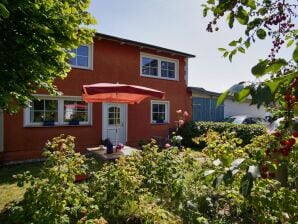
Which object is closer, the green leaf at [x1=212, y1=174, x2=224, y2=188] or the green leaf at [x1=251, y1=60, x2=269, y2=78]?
the green leaf at [x1=251, y1=60, x2=269, y2=78]

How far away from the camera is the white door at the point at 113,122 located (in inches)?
502

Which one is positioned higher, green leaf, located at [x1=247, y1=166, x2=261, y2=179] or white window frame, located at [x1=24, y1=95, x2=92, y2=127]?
white window frame, located at [x1=24, y1=95, x2=92, y2=127]

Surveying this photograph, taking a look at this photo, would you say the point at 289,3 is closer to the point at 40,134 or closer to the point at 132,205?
the point at 132,205

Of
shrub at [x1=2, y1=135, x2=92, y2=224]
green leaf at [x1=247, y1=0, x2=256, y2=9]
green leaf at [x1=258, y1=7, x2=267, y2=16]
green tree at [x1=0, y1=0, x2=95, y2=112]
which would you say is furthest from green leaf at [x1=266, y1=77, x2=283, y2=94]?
green tree at [x1=0, y1=0, x2=95, y2=112]

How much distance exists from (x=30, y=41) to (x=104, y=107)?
8504 millimetres

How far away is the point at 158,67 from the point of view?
14.8 m

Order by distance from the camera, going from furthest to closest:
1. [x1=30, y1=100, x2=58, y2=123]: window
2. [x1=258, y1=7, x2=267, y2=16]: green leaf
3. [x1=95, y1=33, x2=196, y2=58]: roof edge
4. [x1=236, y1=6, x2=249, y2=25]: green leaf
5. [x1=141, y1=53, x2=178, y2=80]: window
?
[x1=141, y1=53, x2=178, y2=80]: window < [x1=95, y1=33, x2=196, y2=58]: roof edge < [x1=30, y1=100, x2=58, y2=123]: window < [x1=258, y1=7, x2=267, y2=16]: green leaf < [x1=236, y1=6, x2=249, y2=25]: green leaf

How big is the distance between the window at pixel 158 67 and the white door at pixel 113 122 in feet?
7.65

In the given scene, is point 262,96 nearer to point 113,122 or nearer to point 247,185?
point 247,185

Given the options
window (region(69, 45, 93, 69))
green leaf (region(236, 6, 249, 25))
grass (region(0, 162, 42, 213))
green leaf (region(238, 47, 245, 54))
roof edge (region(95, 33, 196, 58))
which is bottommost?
grass (region(0, 162, 42, 213))

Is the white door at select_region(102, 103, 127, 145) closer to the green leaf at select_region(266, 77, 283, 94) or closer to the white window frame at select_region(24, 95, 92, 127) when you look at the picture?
the white window frame at select_region(24, 95, 92, 127)

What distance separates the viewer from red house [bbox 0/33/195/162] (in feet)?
34.4

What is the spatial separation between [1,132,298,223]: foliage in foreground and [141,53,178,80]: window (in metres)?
9.76

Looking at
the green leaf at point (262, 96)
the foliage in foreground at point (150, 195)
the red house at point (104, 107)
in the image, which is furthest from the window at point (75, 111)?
the green leaf at point (262, 96)
